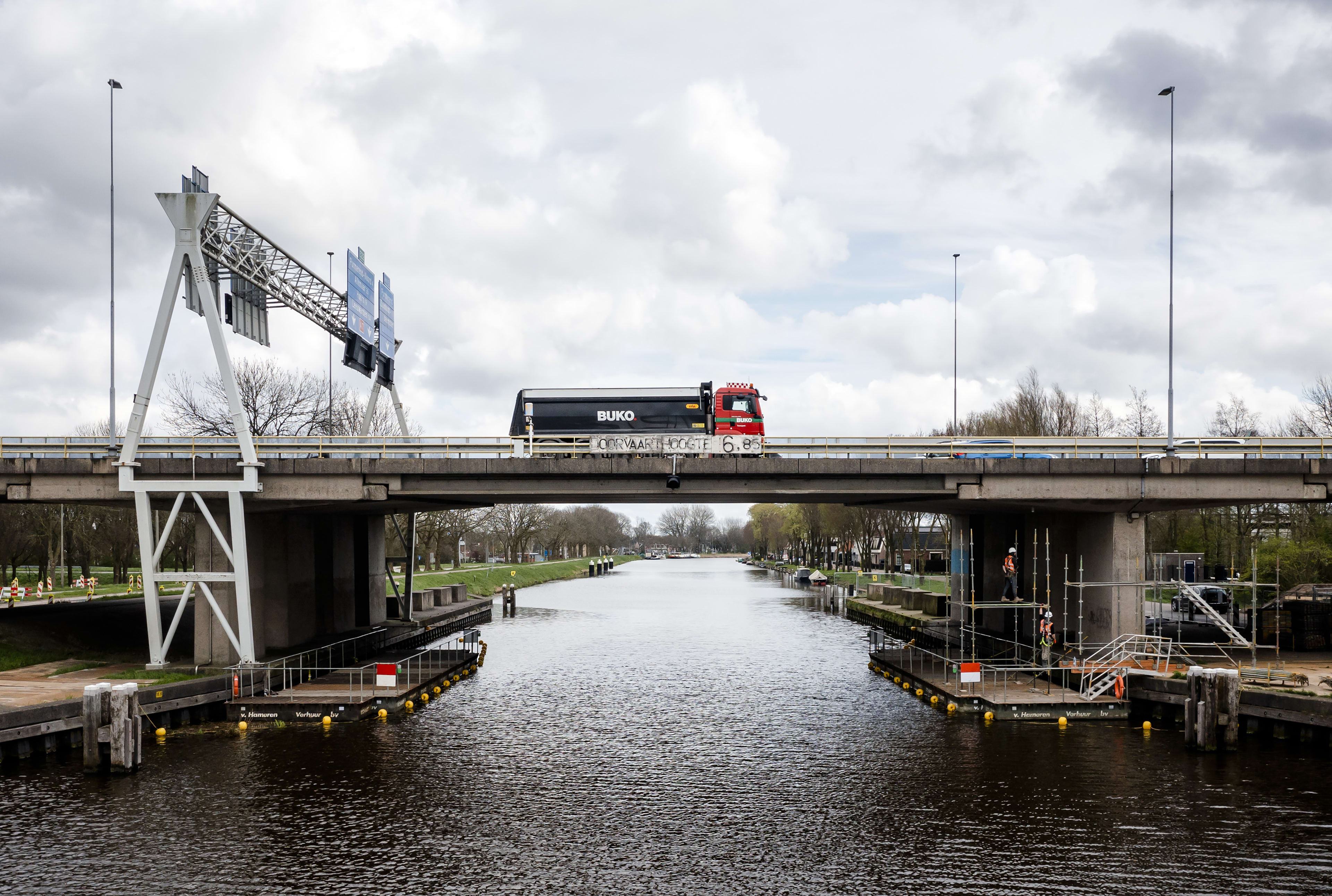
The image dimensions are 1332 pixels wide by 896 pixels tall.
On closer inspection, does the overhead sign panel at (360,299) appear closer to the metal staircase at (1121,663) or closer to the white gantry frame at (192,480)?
the white gantry frame at (192,480)

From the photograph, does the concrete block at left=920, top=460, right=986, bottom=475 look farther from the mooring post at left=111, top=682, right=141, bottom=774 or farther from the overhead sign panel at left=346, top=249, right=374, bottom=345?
the mooring post at left=111, top=682, right=141, bottom=774

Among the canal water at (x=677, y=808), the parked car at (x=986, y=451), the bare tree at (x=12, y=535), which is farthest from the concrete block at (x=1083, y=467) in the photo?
the bare tree at (x=12, y=535)

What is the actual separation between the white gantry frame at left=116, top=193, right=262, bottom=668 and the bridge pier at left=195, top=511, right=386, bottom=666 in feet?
5.38

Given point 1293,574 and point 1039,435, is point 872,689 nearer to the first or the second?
point 1293,574

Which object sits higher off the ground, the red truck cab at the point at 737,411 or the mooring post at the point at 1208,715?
the red truck cab at the point at 737,411

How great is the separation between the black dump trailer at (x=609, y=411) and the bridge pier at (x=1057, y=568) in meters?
15.5

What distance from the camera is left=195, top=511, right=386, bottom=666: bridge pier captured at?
122 ft

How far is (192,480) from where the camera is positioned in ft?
118

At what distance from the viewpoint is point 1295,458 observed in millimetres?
36094

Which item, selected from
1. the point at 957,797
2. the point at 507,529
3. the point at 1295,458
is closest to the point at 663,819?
the point at 957,797

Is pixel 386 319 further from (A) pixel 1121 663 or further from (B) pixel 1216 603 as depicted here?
(B) pixel 1216 603

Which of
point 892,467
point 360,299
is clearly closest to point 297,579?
point 360,299

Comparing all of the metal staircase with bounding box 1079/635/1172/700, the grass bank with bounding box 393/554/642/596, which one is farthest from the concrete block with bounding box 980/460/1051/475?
the grass bank with bounding box 393/554/642/596

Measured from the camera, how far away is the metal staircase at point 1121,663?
109ft
